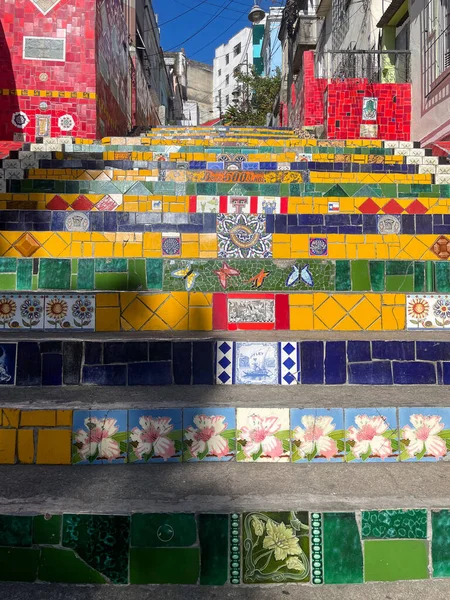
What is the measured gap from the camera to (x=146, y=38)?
17.8 meters

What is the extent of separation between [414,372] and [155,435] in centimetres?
102

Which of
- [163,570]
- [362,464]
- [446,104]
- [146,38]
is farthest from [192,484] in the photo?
[146,38]

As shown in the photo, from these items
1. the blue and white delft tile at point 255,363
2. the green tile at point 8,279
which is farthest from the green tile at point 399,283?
the green tile at point 8,279

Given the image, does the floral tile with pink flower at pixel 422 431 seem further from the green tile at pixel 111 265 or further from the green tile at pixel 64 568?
the green tile at pixel 111 265

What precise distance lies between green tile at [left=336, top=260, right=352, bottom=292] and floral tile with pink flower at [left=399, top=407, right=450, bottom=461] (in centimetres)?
128

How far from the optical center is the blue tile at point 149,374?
204cm

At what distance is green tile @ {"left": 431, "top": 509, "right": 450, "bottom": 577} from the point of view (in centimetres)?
141

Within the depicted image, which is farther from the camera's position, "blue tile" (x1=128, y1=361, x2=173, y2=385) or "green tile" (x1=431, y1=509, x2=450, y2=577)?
"blue tile" (x1=128, y1=361, x2=173, y2=385)

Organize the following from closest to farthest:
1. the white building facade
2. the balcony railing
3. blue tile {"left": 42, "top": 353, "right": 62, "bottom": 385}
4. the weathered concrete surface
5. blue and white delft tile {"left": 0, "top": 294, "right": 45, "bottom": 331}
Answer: the weathered concrete surface, blue tile {"left": 42, "top": 353, "right": 62, "bottom": 385}, blue and white delft tile {"left": 0, "top": 294, "right": 45, "bottom": 331}, the balcony railing, the white building facade

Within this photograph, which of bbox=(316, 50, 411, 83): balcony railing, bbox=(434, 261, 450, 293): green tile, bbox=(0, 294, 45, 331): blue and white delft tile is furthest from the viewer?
bbox=(316, 50, 411, 83): balcony railing

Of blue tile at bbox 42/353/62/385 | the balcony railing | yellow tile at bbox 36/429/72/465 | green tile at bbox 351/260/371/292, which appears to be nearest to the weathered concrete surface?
yellow tile at bbox 36/429/72/465

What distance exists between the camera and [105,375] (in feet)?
6.68

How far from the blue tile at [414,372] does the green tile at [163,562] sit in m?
1.07

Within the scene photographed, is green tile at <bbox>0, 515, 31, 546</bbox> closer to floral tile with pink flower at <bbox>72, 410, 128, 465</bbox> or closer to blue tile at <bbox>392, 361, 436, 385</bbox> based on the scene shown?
floral tile with pink flower at <bbox>72, 410, 128, 465</bbox>
